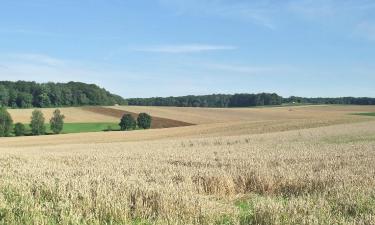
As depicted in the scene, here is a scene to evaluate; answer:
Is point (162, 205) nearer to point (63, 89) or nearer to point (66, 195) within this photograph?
point (66, 195)

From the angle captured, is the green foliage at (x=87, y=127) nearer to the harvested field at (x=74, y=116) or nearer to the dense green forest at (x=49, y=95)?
the harvested field at (x=74, y=116)

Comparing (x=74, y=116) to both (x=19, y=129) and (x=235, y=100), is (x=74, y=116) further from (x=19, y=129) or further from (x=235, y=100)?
(x=235, y=100)

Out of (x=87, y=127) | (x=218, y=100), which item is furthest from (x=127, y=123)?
(x=218, y=100)

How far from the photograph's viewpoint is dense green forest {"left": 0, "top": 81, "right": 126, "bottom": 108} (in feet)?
417

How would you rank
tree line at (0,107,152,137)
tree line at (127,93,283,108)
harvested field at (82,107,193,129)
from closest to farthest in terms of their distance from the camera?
tree line at (0,107,152,137), harvested field at (82,107,193,129), tree line at (127,93,283,108)

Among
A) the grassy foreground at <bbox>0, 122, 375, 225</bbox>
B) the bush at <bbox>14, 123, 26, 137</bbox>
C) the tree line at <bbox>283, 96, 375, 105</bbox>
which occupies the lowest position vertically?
→ the bush at <bbox>14, 123, 26, 137</bbox>

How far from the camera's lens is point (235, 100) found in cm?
16462

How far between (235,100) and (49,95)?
58.9 m

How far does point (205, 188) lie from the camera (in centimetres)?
1234

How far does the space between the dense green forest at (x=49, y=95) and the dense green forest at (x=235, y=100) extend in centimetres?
2164

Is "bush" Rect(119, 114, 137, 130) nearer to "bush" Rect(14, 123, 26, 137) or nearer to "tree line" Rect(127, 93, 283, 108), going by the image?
"bush" Rect(14, 123, 26, 137)

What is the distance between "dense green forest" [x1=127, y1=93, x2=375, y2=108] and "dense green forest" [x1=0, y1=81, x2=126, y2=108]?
21.6 metres

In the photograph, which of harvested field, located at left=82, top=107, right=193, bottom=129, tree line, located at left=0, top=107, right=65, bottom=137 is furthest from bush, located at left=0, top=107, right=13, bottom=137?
harvested field, located at left=82, top=107, right=193, bottom=129

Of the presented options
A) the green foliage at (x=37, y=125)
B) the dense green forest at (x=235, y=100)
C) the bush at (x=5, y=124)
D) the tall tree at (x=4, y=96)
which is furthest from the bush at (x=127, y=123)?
the dense green forest at (x=235, y=100)
